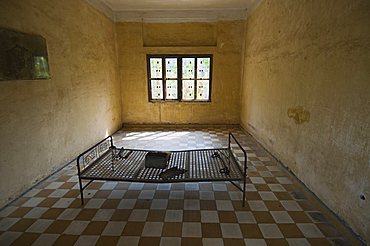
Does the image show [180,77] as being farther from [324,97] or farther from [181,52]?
[324,97]

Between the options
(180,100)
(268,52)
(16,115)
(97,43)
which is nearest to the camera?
(16,115)

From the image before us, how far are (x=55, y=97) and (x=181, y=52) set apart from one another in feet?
11.6

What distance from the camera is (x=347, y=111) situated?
2033mm

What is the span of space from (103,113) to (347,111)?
4534 mm

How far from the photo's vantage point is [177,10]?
18.6ft

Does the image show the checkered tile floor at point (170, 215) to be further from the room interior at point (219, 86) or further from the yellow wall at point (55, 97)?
the yellow wall at point (55, 97)

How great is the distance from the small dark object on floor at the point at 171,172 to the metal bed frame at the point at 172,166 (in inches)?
1.6

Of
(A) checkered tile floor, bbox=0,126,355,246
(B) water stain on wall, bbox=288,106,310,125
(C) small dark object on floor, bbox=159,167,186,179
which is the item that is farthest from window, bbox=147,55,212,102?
(C) small dark object on floor, bbox=159,167,186,179

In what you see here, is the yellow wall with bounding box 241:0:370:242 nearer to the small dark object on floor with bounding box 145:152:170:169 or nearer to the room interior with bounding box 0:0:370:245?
the room interior with bounding box 0:0:370:245

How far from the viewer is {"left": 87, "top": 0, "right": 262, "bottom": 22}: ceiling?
16.9 ft

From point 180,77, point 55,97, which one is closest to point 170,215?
point 55,97

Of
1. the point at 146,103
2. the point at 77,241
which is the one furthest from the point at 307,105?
the point at 146,103

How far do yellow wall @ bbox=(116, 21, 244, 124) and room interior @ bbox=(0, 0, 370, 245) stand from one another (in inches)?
1.1

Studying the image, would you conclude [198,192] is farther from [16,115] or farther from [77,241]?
[16,115]
